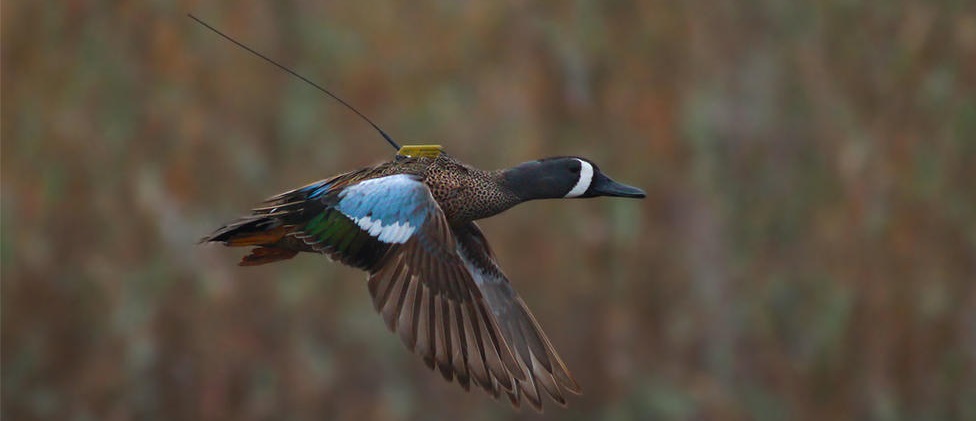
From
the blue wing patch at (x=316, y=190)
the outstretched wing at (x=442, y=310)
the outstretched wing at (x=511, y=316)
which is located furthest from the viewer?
the outstretched wing at (x=511, y=316)

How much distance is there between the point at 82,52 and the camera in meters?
8.77

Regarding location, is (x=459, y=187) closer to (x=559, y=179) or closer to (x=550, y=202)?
(x=559, y=179)

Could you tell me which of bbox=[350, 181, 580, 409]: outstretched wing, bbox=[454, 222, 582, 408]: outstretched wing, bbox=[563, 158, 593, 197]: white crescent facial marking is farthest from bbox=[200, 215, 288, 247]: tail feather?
bbox=[563, 158, 593, 197]: white crescent facial marking

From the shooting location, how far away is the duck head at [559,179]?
4.88m

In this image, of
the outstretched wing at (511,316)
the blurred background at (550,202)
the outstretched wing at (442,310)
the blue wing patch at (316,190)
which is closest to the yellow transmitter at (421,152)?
the outstretched wing at (442,310)

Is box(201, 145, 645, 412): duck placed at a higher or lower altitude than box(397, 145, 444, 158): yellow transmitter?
lower

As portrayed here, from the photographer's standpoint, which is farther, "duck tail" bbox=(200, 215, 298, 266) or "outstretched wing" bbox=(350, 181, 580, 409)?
"duck tail" bbox=(200, 215, 298, 266)

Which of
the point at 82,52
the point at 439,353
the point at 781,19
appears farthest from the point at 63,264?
the point at 439,353

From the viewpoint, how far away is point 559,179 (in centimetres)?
488

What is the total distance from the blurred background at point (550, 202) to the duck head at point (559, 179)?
3612mm

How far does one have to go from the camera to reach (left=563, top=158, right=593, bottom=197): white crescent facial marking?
490cm

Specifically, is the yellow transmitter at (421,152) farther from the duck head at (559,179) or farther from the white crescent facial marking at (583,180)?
the white crescent facial marking at (583,180)

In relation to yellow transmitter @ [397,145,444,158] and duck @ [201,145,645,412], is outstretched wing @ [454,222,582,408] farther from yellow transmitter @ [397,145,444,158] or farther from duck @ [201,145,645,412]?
yellow transmitter @ [397,145,444,158]

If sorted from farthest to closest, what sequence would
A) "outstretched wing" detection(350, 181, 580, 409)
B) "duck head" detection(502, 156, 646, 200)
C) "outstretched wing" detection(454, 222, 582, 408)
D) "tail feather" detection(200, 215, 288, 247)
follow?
"duck head" detection(502, 156, 646, 200)
"outstretched wing" detection(454, 222, 582, 408)
"tail feather" detection(200, 215, 288, 247)
"outstretched wing" detection(350, 181, 580, 409)
